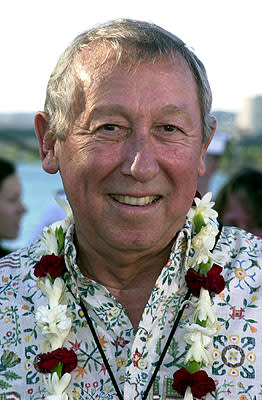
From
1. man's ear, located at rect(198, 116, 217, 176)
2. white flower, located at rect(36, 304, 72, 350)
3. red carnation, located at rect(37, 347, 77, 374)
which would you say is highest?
man's ear, located at rect(198, 116, 217, 176)

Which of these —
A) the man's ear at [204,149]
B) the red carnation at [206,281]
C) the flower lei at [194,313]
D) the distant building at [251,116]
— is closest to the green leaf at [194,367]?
the flower lei at [194,313]

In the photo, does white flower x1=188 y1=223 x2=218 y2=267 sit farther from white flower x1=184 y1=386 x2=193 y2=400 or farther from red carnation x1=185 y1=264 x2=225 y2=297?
white flower x1=184 y1=386 x2=193 y2=400

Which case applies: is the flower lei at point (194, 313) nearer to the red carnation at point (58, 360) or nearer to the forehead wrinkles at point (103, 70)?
the red carnation at point (58, 360)

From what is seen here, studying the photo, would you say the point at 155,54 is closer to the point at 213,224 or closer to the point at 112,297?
the point at 213,224

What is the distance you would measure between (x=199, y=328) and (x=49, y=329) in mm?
519

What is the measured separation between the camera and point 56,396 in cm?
215

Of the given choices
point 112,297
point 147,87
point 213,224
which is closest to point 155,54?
point 147,87

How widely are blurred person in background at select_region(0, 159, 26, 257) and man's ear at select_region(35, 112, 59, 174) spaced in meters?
3.48

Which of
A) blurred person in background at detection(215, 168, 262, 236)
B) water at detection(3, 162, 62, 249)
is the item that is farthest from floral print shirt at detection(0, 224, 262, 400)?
water at detection(3, 162, 62, 249)

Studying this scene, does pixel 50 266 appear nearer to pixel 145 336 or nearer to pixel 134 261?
pixel 134 261

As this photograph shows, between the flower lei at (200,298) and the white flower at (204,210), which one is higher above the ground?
the white flower at (204,210)

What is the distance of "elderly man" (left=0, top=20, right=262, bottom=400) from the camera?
7.03 ft

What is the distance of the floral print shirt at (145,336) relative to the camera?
2160mm

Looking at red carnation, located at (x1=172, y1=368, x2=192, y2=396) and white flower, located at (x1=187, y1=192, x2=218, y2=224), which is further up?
white flower, located at (x1=187, y1=192, x2=218, y2=224)
